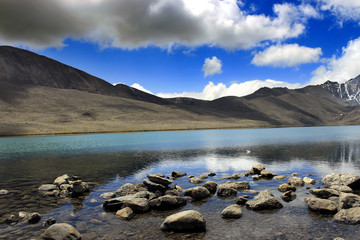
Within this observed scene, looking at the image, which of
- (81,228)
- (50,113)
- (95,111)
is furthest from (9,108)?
(81,228)

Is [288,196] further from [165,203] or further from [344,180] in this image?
[165,203]

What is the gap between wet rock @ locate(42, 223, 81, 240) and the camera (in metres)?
12.7

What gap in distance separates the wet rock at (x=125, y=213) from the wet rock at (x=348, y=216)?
12396 millimetres

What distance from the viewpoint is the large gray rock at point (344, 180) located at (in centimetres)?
2211

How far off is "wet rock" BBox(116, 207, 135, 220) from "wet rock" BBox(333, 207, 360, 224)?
12396 millimetres

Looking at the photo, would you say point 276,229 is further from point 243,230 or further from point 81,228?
point 81,228

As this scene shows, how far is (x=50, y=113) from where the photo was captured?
571ft

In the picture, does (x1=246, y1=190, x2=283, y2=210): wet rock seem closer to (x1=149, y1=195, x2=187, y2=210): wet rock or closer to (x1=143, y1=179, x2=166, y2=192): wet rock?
(x1=149, y1=195, x2=187, y2=210): wet rock

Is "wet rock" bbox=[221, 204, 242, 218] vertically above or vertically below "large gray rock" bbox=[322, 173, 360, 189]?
below

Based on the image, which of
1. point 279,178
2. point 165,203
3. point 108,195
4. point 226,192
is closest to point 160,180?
point 108,195

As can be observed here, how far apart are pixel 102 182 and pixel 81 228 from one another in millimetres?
12128

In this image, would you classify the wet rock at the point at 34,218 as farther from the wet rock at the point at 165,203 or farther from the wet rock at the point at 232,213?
the wet rock at the point at 232,213

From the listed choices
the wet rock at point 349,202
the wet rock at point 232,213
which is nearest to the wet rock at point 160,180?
the wet rock at point 232,213

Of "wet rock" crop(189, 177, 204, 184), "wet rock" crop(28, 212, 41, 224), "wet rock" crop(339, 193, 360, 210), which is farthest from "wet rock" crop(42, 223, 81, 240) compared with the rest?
"wet rock" crop(339, 193, 360, 210)
